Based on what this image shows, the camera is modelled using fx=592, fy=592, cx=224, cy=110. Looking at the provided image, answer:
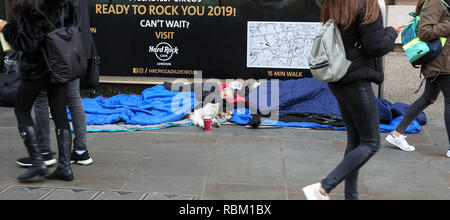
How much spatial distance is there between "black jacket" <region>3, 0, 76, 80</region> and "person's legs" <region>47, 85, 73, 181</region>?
241 mm

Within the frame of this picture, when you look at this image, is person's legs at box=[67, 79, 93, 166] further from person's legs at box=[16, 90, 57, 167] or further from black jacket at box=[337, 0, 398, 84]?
black jacket at box=[337, 0, 398, 84]

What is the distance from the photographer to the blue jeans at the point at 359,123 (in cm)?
365

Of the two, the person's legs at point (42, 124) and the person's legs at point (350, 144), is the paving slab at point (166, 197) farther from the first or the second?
the person's legs at point (42, 124)

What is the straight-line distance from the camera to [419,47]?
5.27 m

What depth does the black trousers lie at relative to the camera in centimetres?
436

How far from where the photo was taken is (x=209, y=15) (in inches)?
296

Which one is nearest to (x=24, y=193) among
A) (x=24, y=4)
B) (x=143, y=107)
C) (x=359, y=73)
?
(x=24, y=4)

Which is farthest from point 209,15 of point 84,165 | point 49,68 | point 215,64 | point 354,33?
point 354,33

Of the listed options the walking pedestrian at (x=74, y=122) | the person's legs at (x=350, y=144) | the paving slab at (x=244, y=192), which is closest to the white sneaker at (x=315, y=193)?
the person's legs at (x=350, y=144)

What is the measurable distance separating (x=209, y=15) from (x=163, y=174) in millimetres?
3206

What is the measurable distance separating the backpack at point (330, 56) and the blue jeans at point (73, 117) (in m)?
2.20

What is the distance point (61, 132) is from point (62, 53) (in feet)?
2.20

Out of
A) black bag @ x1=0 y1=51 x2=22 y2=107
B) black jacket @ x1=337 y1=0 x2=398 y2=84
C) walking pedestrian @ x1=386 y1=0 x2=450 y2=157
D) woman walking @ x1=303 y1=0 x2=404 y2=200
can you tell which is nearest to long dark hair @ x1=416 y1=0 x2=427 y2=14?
walking pedestrian @ x1=386 y1=0 x2=450 y2=157

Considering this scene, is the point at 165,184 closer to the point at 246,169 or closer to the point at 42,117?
the point at 246,169
